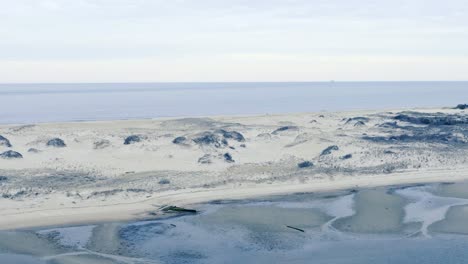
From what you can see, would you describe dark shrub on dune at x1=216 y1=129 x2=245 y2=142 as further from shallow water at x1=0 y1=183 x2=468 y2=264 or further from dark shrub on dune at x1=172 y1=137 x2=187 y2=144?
shallow water at x1=0 y1=183 x2=468 y2=264

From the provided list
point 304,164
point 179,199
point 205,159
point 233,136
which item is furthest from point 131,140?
point 179,199

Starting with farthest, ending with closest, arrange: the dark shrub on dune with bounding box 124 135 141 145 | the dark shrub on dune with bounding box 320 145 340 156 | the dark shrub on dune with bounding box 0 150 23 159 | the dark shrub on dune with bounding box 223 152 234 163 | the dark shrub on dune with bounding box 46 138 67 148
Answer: the dark shrub on dune with bounding box 124 135 141 145, the dark shrub on dune with bounding box 46 138 67 148, the dark shrub on dune with bounding box 320 145 340 156, the dark shrub on dune with bounding box 223 152 234 163, the dark shrub on dune with bounding box 0 150 23 159

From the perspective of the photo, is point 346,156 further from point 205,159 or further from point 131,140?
point 131,140

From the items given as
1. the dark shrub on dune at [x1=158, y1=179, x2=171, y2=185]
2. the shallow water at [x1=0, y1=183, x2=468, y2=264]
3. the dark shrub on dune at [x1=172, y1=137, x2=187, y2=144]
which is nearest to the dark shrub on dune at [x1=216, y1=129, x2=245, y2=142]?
the dark shrub on dune at [x1=172, y1=137, x2=187, y2=144]

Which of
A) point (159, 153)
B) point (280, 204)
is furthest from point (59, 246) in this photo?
point (159, 153)

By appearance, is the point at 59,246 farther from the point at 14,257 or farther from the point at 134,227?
the point at 134,227

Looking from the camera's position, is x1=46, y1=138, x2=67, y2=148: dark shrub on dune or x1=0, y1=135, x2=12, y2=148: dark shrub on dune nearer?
x1=46, y1=138, x2=67, y2=148: dark shrub on dune
